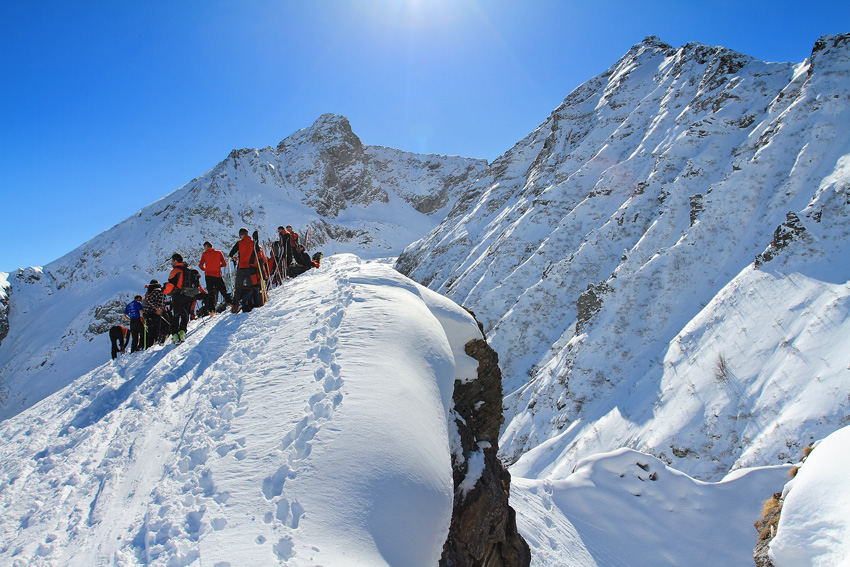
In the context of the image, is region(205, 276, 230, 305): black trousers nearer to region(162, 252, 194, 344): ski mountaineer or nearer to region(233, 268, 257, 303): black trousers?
region(162, 252, 194, 344): ski mountaineer

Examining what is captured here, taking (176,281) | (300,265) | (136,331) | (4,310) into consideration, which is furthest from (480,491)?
(4,310)

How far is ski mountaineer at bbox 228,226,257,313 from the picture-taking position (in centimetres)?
1056

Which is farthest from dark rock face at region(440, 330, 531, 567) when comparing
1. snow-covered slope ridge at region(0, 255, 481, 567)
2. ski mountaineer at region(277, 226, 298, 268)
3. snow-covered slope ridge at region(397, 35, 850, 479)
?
snow-covered slope ridge at region(397, 35, 850, 479)

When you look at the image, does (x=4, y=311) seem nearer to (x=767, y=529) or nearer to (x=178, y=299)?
(x=178, y=299)

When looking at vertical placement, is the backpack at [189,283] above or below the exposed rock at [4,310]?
below

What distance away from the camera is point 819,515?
4562 mm

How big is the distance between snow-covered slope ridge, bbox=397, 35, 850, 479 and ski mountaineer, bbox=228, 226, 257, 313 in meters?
16.7

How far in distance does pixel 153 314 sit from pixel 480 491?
10.2 m

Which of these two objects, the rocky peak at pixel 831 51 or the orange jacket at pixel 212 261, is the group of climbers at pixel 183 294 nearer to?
the orange jacket at pixel 212 261

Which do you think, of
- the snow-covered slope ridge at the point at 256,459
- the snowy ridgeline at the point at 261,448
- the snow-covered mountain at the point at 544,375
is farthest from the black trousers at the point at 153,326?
the snow-covered slope ridge at the point at 256,459

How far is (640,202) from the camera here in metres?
29.3

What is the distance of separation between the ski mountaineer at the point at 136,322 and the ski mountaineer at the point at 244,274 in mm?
2730

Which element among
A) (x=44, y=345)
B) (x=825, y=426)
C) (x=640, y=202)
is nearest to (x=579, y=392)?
(x=825, y=426)

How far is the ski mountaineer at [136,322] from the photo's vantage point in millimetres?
10992
